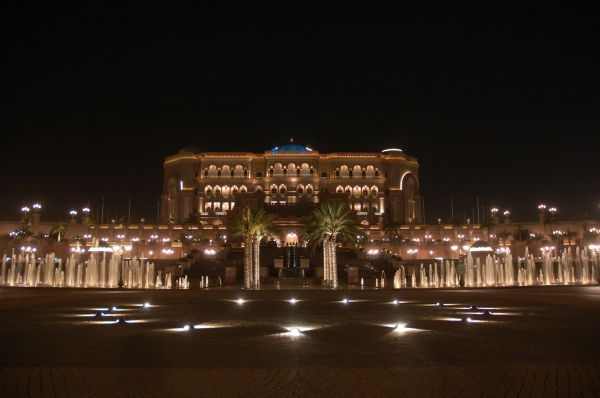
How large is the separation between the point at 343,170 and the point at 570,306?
74218 mm

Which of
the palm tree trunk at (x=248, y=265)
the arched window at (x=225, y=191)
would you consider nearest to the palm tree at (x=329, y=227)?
the palm tree trunk at (x=248, y=265)

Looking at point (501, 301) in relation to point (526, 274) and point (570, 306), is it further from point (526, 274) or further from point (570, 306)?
point (526, 274)

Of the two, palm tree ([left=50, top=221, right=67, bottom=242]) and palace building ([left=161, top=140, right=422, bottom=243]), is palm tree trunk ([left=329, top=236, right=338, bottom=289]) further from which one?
palace building ([left=161, top=140, right=422, bottom=243])

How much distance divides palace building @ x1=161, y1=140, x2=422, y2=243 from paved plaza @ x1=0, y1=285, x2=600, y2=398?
73.4 metres

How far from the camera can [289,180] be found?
87750 mm

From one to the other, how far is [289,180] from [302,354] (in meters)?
79.9

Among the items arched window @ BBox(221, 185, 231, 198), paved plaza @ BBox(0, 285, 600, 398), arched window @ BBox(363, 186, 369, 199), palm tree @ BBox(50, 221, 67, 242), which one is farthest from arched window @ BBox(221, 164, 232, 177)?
paved plaza @ BBox(0, 285, 600, 398)

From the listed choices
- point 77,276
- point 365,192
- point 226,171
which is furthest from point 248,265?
point 365,192

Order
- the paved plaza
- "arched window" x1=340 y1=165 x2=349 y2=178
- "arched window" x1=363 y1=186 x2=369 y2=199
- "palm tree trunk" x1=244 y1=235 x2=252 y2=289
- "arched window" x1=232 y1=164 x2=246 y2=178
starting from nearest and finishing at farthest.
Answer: the paved plaza
"palm tree trunk" x1=244 y1=235 x2=252 y2=289
"arched window" x1=363 y1=186 x2=369 y2=199
"arched window" x1=232 y1=164 x2=246 y2=178
"arched window" x1=340 y1=165 x2=349 y2=178

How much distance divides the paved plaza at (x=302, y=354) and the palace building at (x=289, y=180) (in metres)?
73.4

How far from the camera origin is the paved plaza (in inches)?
244

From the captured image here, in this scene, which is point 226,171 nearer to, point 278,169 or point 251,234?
point 278,169

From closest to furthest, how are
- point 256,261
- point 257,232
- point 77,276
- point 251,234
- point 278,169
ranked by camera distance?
point 251,234 → point 256,261 → point 257,232 → point 77,276 → point 278,169

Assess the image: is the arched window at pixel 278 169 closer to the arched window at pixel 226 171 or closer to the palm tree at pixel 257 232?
the arched window at pixel 226 171
